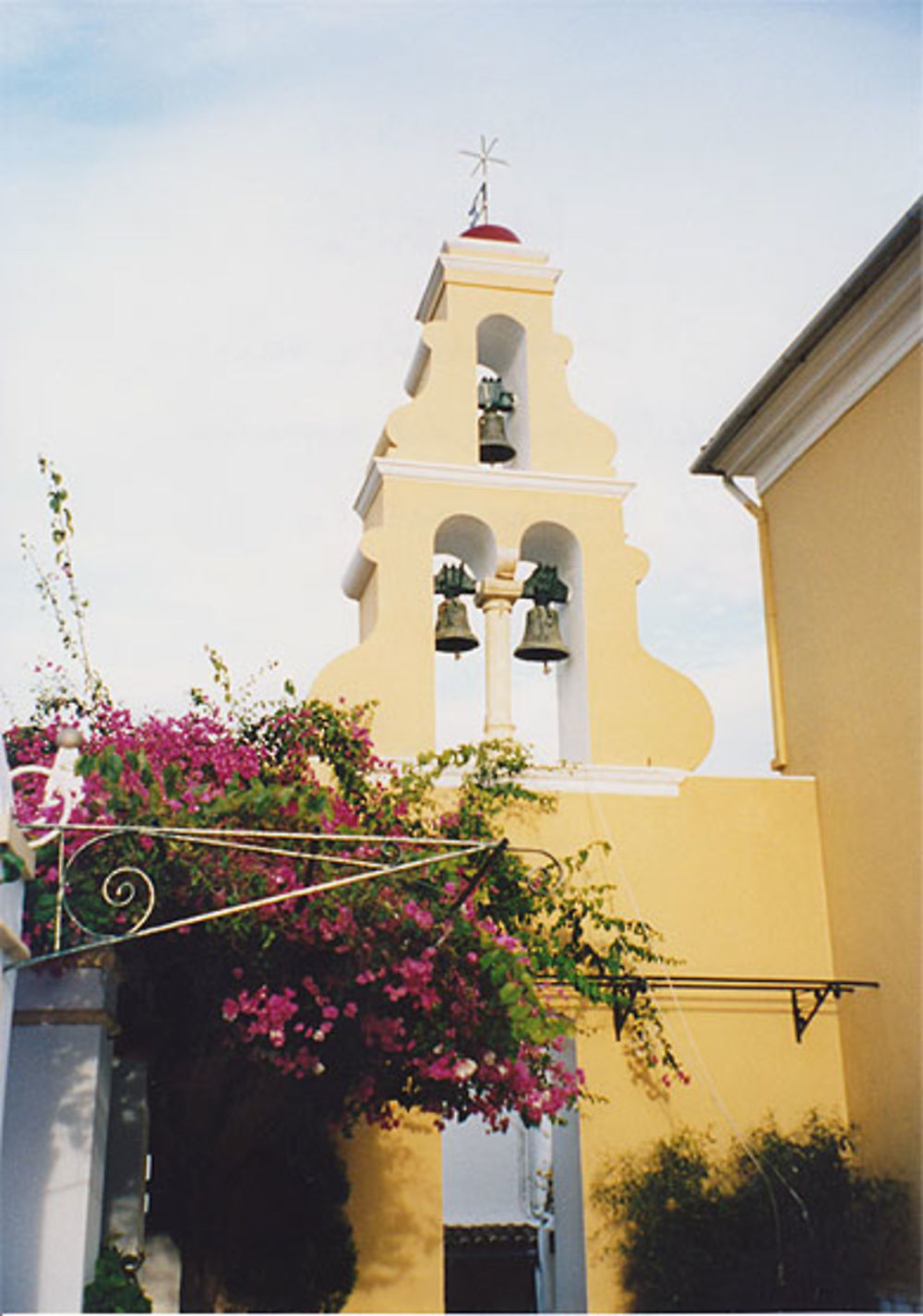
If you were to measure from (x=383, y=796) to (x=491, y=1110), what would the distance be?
2.04 m

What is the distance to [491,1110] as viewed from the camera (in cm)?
699

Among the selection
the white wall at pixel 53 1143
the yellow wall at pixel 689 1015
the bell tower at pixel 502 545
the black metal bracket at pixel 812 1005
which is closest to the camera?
the white wall at pixel 53 1143

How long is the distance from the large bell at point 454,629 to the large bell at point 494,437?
4.38 ft

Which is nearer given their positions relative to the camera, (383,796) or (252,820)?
(252,820)

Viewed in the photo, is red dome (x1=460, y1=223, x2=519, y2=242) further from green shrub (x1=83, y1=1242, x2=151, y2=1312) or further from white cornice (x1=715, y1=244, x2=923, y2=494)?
green shrub (x1=83, y1=1242, x2=151, y2=1312)

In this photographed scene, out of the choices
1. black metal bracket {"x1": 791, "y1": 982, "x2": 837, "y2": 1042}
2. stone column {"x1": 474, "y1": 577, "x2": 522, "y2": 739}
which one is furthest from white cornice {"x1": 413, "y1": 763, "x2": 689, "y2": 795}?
black metal bracket {"x1": 791, "y1": 982, "x2": 837, "y2": 1042}

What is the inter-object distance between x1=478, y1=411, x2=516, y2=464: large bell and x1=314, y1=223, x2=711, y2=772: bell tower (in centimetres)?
1

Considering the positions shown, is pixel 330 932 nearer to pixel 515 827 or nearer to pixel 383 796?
pixel 383 796

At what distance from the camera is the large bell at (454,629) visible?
387 inches

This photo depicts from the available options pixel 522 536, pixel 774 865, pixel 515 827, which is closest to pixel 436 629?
pixel 522 536

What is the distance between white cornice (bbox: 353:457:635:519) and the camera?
32.6 ft

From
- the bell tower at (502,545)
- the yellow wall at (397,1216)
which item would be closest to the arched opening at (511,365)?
the bell tower at (502,545)

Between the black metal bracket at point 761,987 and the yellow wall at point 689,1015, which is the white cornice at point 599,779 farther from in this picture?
the black metal bracket at point 761,987

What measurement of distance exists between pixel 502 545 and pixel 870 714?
267 centimetres
